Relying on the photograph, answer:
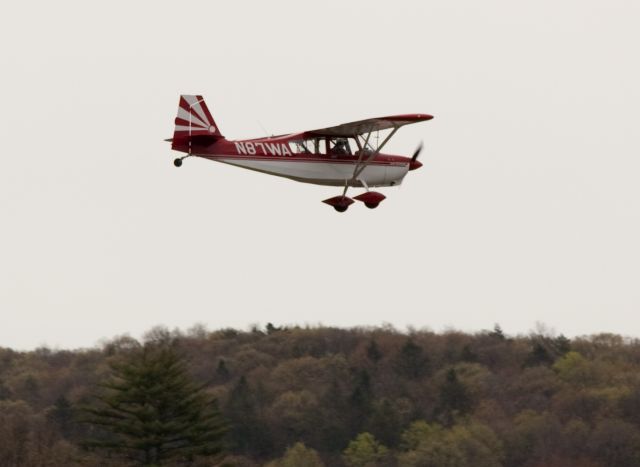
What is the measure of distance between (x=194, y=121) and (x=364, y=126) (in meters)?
5.01

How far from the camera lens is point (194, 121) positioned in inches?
1668

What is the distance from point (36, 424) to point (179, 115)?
61.5 meters

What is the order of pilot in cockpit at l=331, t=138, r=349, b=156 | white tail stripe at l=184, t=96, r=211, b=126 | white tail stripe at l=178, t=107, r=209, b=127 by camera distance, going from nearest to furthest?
white tail stripe at l=178, t=107, r=209, b=127
white tail stripe at l=184, t=96, r=211, b=126
pilot in cockpit at l=331, t=138, r=349, b=156

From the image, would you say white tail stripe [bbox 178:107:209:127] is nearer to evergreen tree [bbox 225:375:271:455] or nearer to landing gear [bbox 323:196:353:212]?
landing gear [bbox 323:196:353:212]

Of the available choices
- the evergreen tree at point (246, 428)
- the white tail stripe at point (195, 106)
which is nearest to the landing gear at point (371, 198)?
the white tail stripe at point (195, 106)

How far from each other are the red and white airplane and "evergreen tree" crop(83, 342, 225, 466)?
54.7 feet

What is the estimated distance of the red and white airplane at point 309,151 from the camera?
4231 centimetres

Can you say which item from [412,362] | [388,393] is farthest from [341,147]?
[412,362]

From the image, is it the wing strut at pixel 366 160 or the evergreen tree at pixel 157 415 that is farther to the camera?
the evergreen tree at pixel 157 415

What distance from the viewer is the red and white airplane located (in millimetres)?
42312

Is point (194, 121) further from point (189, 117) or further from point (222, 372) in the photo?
point (222, 372)

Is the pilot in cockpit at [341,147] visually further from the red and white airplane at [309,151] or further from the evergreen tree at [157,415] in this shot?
the evergreen tree at [157,415]

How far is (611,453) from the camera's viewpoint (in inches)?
4395

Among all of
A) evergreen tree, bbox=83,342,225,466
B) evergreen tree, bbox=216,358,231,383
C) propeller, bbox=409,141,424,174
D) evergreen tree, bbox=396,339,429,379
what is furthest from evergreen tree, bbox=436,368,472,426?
propeller, bbox=409,141,424,174
